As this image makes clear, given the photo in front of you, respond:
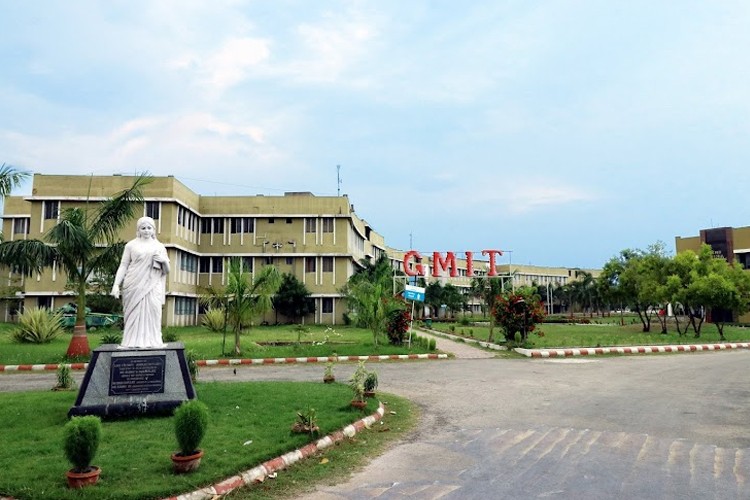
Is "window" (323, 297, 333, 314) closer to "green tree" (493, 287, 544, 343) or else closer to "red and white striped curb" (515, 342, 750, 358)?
"green tree" (493, 287, 544, 343)

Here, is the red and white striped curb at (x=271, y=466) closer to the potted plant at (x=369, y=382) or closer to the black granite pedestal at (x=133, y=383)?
the potted plant at (x=369, y=382)

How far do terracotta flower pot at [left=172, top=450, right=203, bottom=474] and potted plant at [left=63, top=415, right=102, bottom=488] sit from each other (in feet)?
2.37

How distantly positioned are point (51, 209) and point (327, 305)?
66.0 feet

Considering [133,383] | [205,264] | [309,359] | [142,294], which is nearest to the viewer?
[133,383]

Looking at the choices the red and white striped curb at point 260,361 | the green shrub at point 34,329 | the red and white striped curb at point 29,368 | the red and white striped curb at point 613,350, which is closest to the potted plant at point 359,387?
the red and white striped curb at point 260,361

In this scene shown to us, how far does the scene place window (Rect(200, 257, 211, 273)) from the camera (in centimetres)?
4250

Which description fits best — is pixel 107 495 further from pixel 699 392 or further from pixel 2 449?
pixel 699 392

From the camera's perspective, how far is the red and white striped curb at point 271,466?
533cm

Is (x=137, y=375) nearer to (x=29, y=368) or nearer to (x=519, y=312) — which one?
(x=29, y=368)

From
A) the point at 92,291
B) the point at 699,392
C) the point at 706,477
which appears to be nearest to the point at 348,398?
the point at 706,477

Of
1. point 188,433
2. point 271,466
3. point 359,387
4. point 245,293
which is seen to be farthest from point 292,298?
point 188,433

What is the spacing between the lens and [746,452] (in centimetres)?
693

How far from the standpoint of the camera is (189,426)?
5633 millimetres

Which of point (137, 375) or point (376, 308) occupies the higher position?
point (376, 308)
